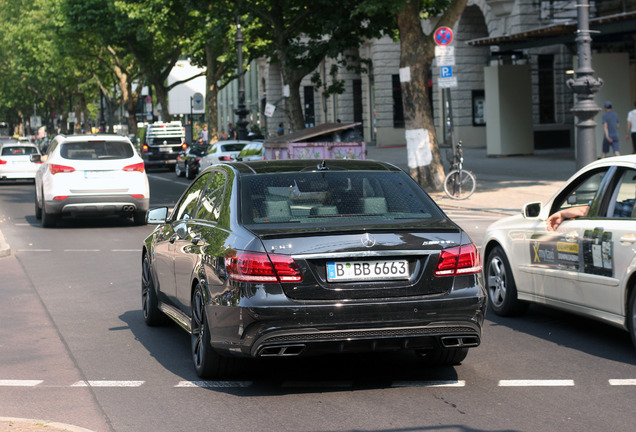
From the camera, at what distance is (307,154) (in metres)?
26.1

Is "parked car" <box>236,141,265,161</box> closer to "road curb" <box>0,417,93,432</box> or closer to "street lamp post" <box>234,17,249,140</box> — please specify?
"street lamp post" <box>234,17,249,140</box>

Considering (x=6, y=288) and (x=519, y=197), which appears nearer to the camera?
(x=6, y=288)

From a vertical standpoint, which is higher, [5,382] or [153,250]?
[153,250]

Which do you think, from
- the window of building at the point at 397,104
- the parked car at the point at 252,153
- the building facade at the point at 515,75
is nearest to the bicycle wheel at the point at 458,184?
the building facade at the point at 515,75

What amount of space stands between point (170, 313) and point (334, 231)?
232 cm

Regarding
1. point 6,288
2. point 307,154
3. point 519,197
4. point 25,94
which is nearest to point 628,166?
point 6,288

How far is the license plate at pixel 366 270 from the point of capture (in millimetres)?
6414

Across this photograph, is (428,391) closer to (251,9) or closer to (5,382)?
(5,382)

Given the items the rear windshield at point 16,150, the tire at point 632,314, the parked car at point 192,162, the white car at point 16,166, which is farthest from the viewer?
the parked car at point 192,162

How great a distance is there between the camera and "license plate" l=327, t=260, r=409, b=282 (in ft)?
21.0

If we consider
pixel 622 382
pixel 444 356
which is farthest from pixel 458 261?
pixel 622 382

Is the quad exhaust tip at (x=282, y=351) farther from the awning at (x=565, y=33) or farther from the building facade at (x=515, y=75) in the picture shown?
the building facade at (x=515, y=75)

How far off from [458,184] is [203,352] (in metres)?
16.4

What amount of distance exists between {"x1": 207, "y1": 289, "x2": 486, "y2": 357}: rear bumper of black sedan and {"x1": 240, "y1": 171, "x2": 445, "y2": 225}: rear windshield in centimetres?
61
